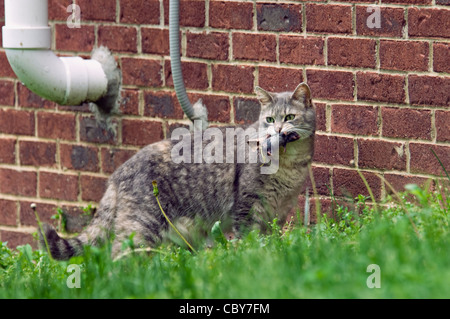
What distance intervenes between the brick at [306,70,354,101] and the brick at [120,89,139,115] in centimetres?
115

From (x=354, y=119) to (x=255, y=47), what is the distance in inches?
28.3

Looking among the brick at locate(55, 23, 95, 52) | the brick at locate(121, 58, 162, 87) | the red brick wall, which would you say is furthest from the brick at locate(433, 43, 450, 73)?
the brick at locate(55, 23, 95, 52)

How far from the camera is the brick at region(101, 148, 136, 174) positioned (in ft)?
14.5

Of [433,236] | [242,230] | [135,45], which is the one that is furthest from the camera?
[135,45]

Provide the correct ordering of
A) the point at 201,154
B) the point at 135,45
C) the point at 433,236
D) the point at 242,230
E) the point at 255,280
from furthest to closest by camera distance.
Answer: the point at 135,45 → the point at 201,154 → the point at 242,230 → the point at 433,236 → the point at 255,280

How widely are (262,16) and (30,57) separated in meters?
1.40

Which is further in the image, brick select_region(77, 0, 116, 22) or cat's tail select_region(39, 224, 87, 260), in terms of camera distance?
brick select_region(77, 0, 116, 22)

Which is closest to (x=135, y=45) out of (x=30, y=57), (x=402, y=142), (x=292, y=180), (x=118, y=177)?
(x=30, y=57)

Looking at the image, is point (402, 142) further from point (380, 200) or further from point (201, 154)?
point (201, 154)

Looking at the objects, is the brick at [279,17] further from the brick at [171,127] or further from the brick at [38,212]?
the brick at [38,212]

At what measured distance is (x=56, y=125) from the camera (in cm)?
460

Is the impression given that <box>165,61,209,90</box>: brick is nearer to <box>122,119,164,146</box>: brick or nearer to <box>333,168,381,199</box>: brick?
<box>122,119,164,146</box>: brick

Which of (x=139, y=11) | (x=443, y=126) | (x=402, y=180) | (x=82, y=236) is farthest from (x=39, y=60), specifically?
(x=443, y=126)

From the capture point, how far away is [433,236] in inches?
93.3
